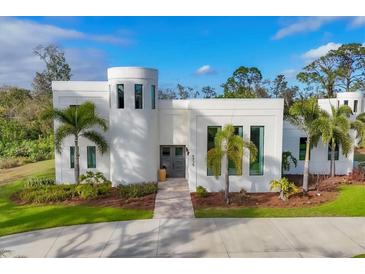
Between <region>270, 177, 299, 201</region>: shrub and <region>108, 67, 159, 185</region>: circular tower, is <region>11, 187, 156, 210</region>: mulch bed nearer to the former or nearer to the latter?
<region>108, 67, 159, 185</region>: circular tower

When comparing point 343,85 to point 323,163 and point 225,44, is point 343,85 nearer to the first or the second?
point 323,163

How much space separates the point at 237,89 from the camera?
125 ft

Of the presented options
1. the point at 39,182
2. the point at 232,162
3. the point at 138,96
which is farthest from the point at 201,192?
the point at 39,182

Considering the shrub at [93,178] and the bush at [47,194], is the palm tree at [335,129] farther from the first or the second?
the bush at [47,194]

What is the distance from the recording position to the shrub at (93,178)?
1449cm

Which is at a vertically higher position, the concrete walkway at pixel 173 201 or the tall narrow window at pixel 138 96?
the tall narrow window at pixel 138 96

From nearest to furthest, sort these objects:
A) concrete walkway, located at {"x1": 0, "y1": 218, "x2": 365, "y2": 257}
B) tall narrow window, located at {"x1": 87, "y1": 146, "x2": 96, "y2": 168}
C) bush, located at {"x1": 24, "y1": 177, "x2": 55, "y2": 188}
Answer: concrete walkway, located at {"x1": 0, "y1": 218, "x2": 365, "y2": 257} < bush, located at {"x1": 24, "y1": 177, "x2": 55, "y2": 188} < tall narrow window, located at {"x1": 87, "y1": 146, "x2": 96, "y2": 168}

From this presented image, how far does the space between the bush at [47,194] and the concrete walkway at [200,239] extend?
334 cm

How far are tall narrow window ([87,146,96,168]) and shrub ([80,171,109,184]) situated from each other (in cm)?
70

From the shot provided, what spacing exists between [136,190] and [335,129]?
393 inches

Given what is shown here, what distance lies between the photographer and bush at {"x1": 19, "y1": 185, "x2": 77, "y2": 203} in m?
12.9

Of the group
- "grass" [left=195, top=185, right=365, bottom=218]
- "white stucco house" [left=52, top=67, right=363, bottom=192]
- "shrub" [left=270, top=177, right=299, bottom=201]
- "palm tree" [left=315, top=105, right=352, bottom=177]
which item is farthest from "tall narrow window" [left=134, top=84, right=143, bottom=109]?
"palm tree" [left=315, top=105, right=352, bottom=177]

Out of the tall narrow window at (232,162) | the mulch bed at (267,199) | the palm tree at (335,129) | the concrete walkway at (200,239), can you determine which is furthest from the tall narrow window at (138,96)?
the palm tree at (335,129)
